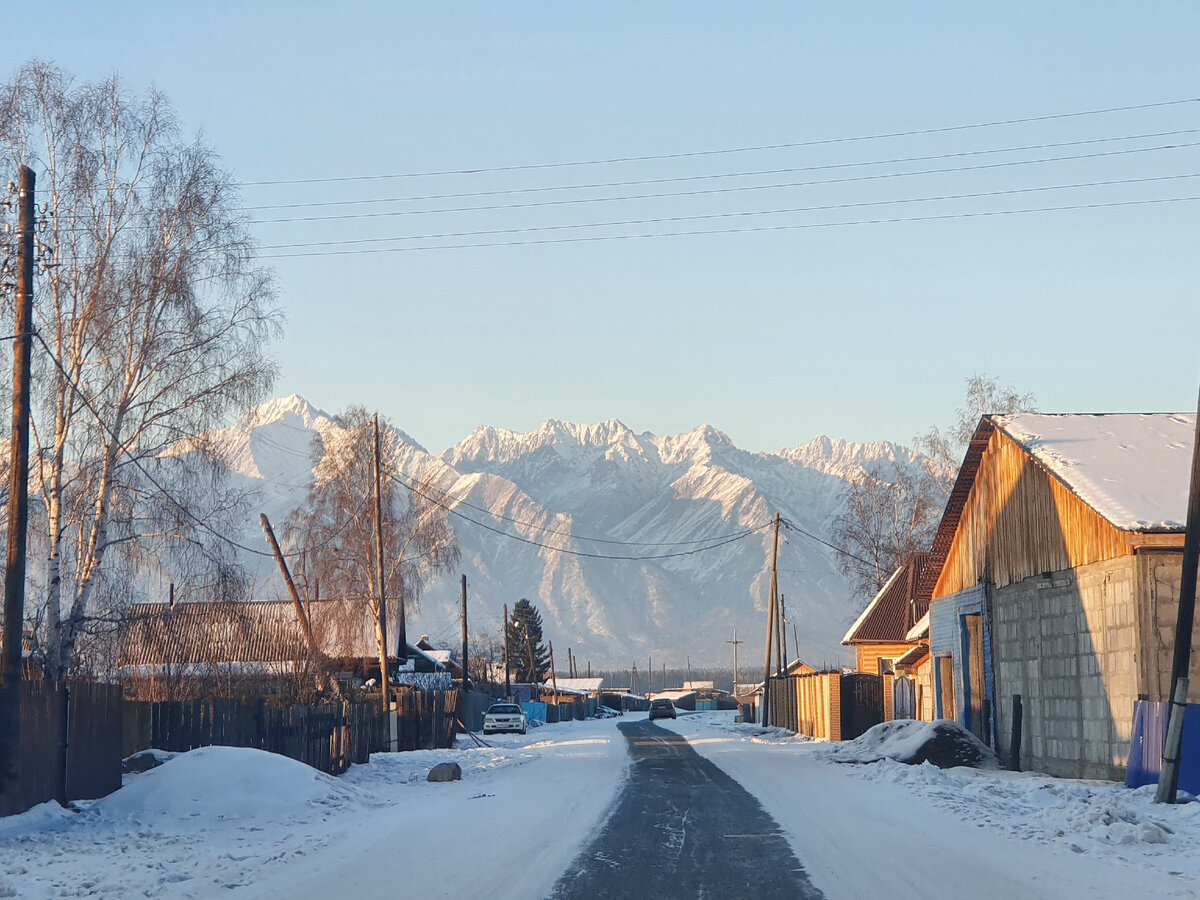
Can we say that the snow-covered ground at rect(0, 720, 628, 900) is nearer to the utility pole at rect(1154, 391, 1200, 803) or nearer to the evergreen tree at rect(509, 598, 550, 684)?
the utility pole at rect(1154, 391, 1200, 803)

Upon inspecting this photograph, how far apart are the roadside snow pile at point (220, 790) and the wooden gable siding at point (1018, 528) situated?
46.0 feet

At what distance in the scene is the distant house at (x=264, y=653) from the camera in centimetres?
4153

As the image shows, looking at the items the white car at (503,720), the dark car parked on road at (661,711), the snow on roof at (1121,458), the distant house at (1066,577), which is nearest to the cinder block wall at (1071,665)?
the distant house at (1066,577)

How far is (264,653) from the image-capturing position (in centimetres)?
6203

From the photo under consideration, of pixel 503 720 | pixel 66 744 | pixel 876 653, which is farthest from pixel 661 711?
pixel 66 744

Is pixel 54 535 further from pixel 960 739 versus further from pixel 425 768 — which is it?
pixel 960 739

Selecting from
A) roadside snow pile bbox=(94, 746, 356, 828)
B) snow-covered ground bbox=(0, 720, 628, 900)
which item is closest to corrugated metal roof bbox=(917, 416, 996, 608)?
snow-covered ground bbox=(0, 720, 628, 900)

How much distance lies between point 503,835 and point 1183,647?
9.38 meters

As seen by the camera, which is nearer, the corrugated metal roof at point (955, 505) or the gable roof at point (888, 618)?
the corrugated metal roof at point (955, 505)

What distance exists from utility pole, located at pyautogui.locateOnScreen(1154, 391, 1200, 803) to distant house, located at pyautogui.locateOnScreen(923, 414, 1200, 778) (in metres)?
3.72

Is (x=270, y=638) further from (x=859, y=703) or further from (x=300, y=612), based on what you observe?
(x=859, y=703)

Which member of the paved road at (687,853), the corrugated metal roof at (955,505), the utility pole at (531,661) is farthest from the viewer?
the utility pole at (531,661)

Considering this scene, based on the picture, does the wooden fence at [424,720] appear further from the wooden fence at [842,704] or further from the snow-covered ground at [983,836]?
the snow-covered ground at [983,836]

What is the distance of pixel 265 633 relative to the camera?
209 ft
